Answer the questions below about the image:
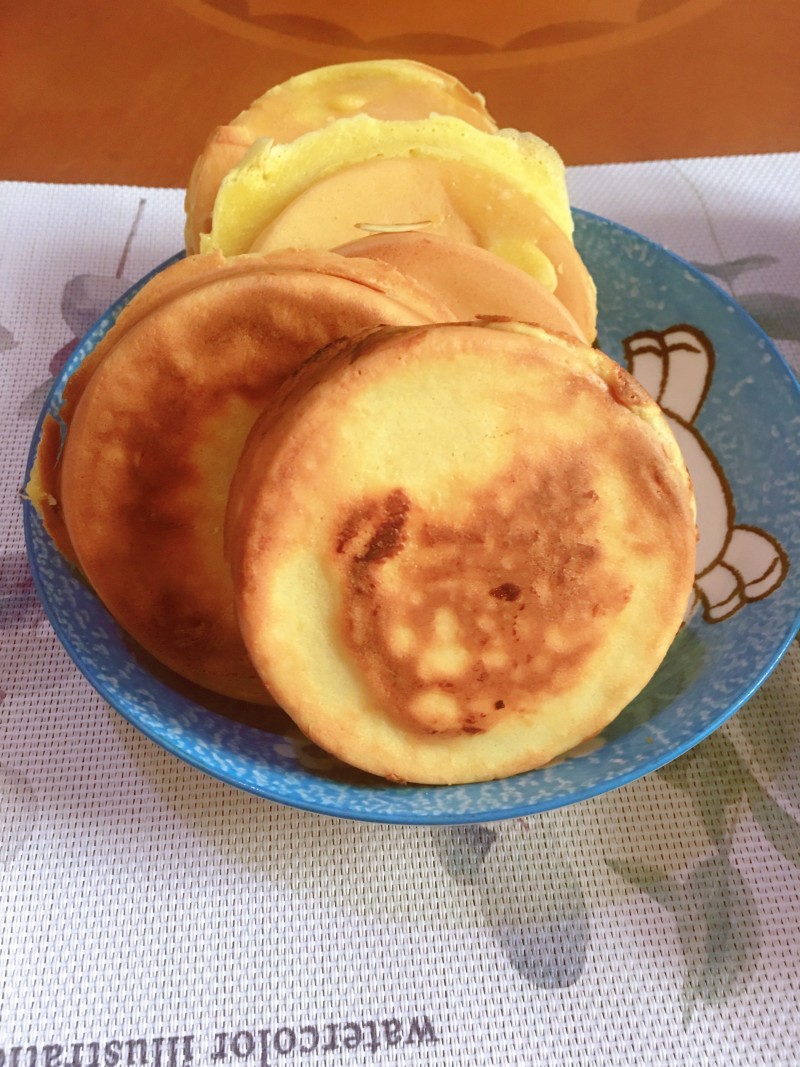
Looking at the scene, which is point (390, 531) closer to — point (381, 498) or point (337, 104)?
point (381, 498)

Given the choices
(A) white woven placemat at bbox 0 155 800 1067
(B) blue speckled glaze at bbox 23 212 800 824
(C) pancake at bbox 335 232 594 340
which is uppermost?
(C) pancake at bbox 335 232 594 340

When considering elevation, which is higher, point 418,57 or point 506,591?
point 418,57

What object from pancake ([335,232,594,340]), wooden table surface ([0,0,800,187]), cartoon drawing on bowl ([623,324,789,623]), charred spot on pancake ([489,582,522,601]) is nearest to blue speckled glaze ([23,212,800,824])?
cartoon drawing on bowl ([623,324,789,623])

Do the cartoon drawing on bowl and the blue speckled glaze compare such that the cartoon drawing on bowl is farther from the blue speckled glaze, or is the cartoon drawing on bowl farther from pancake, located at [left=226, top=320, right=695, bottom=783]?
pancake, located at [left=226, top=320, right=695, bottom=783]

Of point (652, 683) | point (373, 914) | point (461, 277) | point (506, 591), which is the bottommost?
point (373, 914)

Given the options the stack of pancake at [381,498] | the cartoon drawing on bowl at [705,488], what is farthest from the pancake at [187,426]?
the cartoon drawing on bowl at [705,488]

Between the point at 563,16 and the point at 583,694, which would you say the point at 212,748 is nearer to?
the point at 583,694

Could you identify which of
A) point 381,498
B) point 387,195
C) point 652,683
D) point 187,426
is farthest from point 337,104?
point 652,683
